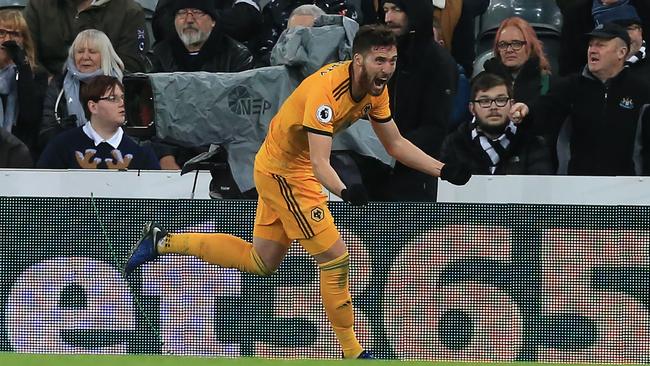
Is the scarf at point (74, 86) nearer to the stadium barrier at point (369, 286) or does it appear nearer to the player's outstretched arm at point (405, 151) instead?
the stadium barrier at point (369, 286)

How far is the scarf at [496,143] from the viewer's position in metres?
8.49

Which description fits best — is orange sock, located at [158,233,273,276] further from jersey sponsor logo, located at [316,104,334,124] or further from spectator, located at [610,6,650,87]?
spectator, located at [610,6,650,87]

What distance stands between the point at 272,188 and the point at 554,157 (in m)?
2.23

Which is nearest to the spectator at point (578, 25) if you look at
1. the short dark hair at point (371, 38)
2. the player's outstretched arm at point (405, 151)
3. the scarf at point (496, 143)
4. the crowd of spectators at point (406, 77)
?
the crowd of spectators at point (406, 77)

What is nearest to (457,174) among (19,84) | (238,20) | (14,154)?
(14,154)

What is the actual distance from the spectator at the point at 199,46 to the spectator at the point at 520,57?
1.73 meters

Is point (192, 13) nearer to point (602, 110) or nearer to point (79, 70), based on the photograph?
point (79, 70)

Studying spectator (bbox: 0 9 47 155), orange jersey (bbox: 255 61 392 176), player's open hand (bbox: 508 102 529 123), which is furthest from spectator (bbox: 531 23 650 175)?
spectator (bbox: 0 9 47 155)

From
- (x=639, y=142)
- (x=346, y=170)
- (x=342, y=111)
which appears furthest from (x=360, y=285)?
(x=639, y=142)

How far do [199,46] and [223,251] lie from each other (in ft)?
8.41

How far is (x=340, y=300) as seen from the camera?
281 inches

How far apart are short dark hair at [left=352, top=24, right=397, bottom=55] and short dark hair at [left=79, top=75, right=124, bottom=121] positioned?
254 centimetres

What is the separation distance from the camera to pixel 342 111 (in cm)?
709

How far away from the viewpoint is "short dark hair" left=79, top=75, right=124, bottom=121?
8.98 meters
